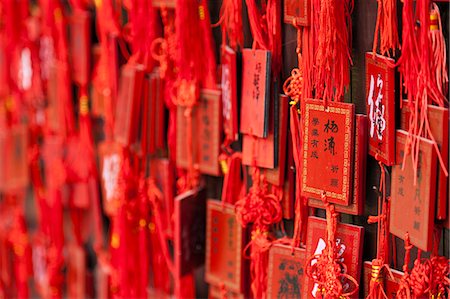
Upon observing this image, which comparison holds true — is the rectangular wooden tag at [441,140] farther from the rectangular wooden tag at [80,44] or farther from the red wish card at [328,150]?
the rectangular wooden tag at [80,44]

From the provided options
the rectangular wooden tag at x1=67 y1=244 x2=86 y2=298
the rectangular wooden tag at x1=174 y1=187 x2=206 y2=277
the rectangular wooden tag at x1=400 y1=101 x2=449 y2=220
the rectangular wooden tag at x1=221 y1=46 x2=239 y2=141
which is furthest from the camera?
the rectangular wooden tag at x1=67 y1=244 x2=86 y2=298

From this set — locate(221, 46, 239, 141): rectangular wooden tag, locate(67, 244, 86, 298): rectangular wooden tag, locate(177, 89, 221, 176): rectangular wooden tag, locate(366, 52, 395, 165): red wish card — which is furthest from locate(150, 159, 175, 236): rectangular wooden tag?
locate(366, 52, 395, 165): red wish card

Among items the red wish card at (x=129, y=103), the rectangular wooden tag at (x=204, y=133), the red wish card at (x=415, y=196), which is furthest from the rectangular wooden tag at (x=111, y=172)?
the red wish card at (x=415, y=196)

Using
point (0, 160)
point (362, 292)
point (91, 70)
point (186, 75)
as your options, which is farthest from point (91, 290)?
point (362, 292)

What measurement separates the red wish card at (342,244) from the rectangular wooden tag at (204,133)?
0.74 feet

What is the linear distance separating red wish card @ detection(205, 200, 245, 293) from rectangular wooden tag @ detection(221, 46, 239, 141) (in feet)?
0.39

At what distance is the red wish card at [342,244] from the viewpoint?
0.97 metres

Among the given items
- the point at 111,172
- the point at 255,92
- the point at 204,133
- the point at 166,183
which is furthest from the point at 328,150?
the point at 111,172

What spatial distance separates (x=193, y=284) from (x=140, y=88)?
32cm

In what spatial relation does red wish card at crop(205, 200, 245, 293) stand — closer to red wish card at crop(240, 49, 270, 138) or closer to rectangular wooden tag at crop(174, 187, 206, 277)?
rectangular wooden tag at crop(174, 187, 206, 277)

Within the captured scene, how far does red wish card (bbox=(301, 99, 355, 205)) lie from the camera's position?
3.11 feet

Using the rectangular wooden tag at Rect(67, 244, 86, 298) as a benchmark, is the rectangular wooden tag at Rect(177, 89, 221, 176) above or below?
above

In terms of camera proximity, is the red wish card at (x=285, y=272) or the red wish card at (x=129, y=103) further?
the red wish card at (x=129, y=103)

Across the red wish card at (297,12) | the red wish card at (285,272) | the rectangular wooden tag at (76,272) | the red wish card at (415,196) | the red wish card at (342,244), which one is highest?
the red wish card at (297,12)
